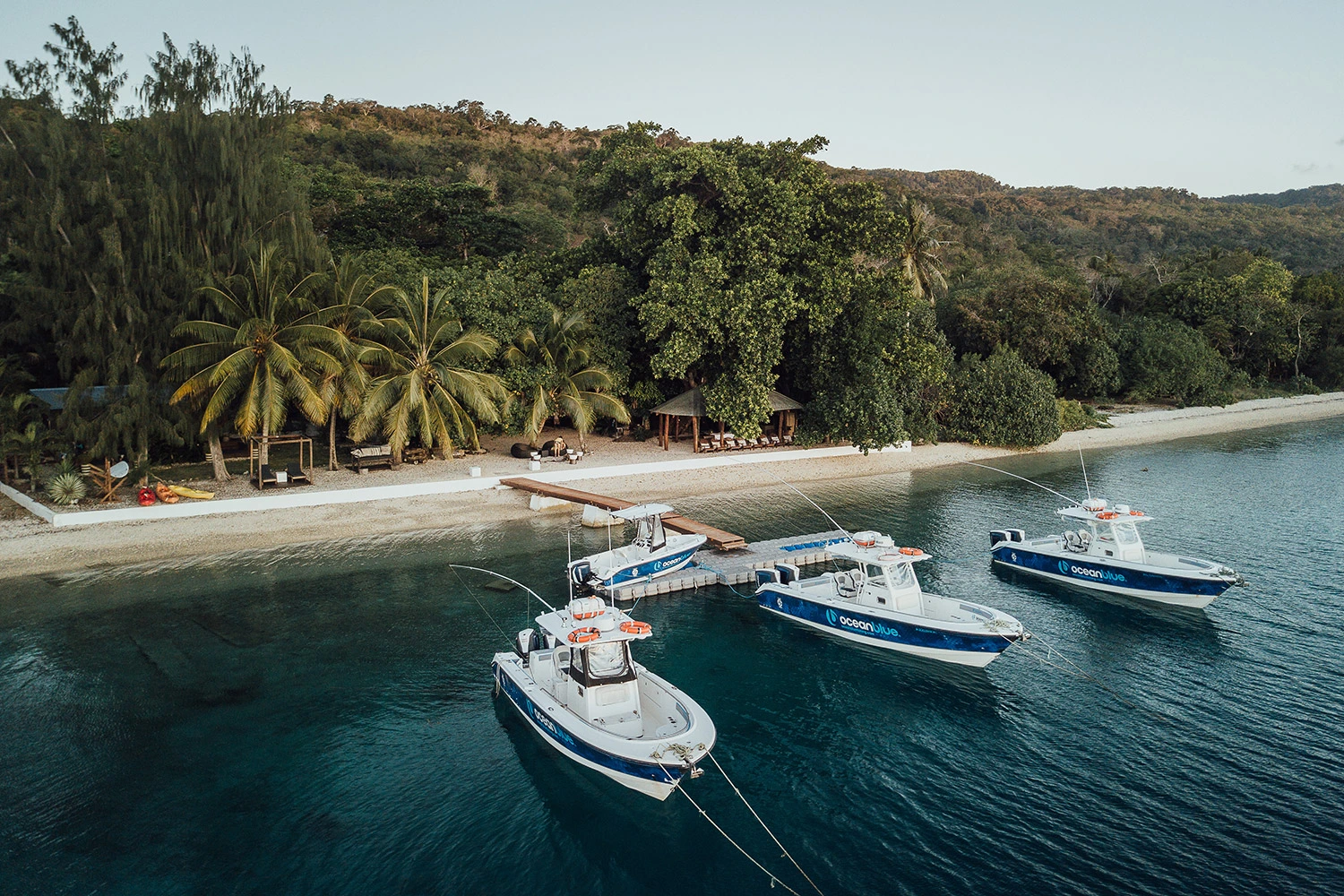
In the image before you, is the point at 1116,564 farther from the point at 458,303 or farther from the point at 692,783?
the point at 458,303

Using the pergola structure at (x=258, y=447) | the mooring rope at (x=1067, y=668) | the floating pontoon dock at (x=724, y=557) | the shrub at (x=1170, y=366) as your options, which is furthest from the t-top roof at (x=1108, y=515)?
the shrub at (x=1170, y=366)

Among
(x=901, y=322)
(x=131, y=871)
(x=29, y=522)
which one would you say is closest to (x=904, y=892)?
(x=131, y=871)

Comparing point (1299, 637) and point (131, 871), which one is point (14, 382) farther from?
point (1299, 637)

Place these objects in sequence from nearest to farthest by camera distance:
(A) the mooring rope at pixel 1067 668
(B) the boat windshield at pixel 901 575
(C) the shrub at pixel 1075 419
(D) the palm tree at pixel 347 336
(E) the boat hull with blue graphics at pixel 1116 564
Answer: (A) the mooring rope at pixel 1067 668, (B) the boat windshield at pixel 901 575, (E) the boat hull with blue graphics at pixel 1116 564, (D) the palm tree at pixel 347 336, (C) the shrub at pixel 1075 419

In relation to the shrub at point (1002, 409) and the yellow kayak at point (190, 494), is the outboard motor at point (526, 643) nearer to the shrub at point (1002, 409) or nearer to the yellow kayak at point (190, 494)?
the yellow kayak at point (190, 494)

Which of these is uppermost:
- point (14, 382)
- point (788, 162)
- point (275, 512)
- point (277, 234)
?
point (788, 162)

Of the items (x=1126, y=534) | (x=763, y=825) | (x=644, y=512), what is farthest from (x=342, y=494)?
(x=1126, y=534)

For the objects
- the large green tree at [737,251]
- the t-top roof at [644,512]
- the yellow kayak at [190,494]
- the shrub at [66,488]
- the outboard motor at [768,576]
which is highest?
the large green tree at [737,251]
